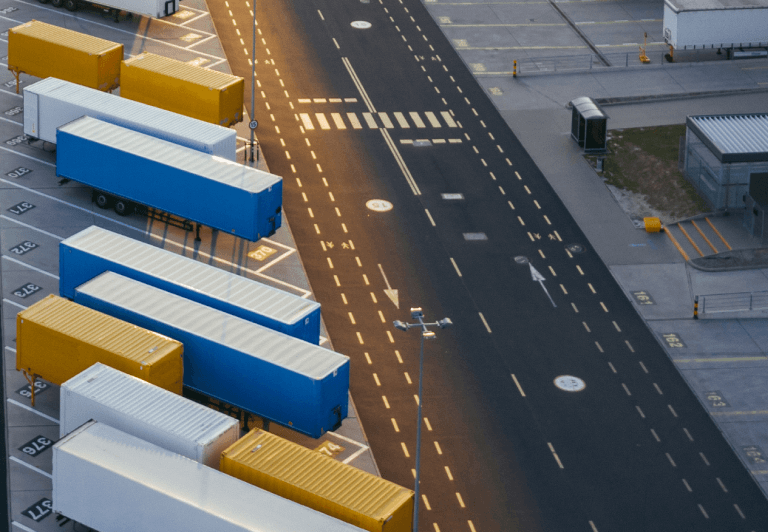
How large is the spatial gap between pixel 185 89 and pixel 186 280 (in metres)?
23.4

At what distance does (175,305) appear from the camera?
64250mm

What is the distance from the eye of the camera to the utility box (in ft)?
295

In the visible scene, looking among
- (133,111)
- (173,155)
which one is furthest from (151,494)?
(133,111)

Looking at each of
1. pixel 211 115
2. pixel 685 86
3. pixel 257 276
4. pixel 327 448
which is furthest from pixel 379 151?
pixel 327 448

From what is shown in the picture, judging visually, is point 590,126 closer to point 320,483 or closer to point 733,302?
point 733,302

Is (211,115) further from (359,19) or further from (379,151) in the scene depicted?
(359,19)

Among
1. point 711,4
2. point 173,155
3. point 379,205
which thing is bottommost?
point 379,205

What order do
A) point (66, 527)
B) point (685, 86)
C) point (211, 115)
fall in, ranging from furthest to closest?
point (685, 86) → point (211, 115) → point (66, 527)

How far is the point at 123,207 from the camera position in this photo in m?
80.1

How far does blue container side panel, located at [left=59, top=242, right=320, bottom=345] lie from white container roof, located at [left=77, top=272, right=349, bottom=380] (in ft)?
3.27

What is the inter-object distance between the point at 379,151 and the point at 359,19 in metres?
24.1

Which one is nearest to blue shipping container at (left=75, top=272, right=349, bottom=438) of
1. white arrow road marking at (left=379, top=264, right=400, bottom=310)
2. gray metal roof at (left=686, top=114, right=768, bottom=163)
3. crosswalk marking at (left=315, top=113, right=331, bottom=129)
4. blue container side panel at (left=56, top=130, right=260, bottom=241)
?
blue container side panel at (left=56, top=130, right=260, bottom=241)

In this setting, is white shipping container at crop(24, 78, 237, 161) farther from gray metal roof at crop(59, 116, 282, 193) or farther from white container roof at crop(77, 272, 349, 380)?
white container roof at crop(77, 272, 349, 380)

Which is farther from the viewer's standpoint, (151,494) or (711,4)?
(711,4)
